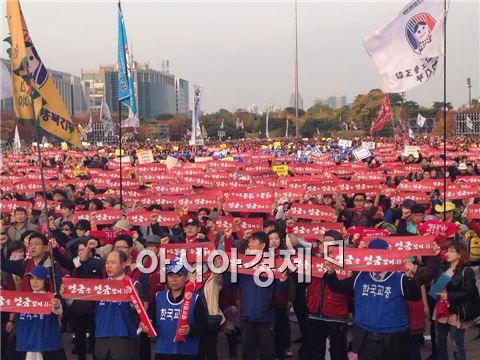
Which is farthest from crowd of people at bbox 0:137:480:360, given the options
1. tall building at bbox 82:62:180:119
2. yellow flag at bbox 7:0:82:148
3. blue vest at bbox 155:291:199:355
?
tall building at bbox 82:62:180:119

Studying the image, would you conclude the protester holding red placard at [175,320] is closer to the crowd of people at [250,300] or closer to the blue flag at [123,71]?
the crowd of people at [250,300]

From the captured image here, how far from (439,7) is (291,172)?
9703 millimetres

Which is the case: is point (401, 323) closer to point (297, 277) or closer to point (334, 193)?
point (297, 277)

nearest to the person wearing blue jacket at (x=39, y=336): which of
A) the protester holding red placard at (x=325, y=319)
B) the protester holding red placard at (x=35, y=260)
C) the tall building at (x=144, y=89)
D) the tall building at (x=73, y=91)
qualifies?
the protester holding red placard at (x=35, y=260)

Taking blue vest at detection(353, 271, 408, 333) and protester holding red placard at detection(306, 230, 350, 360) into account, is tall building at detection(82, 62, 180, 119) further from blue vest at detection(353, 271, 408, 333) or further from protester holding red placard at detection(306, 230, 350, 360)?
blue vest at detection(353, 271, 408, 333)

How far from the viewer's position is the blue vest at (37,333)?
5334 mm

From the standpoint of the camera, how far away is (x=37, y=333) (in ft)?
17.6

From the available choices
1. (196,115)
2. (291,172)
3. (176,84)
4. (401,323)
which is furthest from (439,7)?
(176,84)

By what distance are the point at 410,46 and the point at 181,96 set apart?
18306 centimetres

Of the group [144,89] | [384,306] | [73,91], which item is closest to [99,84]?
[73,91]

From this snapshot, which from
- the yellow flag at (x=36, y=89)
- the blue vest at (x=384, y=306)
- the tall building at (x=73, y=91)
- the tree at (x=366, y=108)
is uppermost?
the tall building at (x=73, y=91)

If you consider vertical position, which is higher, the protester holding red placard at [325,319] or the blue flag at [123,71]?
the blue flag at [123,71]

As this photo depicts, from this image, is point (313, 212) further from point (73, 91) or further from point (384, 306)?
point (73, 91)

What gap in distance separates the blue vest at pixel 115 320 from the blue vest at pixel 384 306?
1.91 meters
